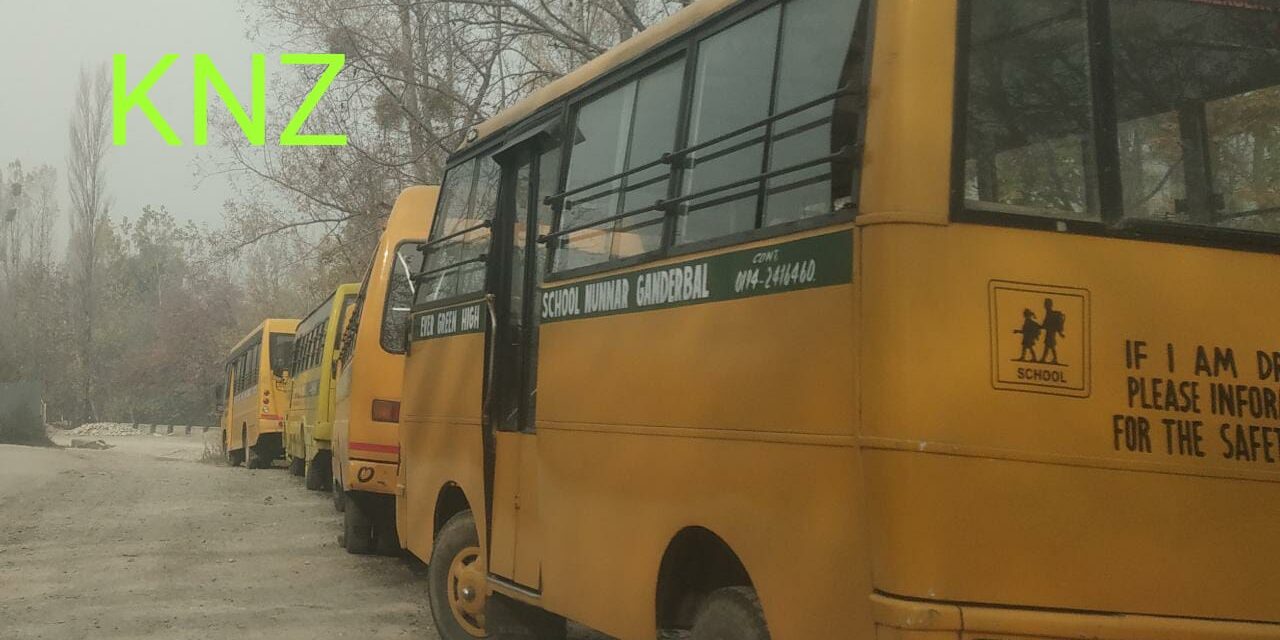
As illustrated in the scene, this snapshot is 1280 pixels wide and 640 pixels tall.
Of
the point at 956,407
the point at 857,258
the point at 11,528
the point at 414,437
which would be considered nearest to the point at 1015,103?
the point at 857,258

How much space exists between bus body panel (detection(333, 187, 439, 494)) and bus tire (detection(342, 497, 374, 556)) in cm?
34

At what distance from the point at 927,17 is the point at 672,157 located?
4.70ft

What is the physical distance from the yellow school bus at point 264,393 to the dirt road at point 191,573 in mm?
9098

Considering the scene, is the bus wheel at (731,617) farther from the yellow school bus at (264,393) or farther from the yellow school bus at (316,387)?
the yellow school bus at (264,393)

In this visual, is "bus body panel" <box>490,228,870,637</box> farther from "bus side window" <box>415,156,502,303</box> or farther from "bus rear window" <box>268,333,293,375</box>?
"bus rear window" <box>268,333,293,375</box>

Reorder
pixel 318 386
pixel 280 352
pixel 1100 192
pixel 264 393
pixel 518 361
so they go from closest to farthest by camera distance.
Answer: pixel 1100 192 < pixel 518 361 < pixel 318 386 < pixel 280 352 < pixel 264 393

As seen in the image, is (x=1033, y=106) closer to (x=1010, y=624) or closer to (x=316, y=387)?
(x=1010, y=624)

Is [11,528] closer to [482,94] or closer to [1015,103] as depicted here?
[482,94]

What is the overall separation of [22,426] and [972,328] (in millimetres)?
56008

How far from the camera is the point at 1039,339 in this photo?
383cm

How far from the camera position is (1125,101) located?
4.16 m

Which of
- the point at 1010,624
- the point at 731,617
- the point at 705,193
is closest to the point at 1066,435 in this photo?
the point at 1010,624

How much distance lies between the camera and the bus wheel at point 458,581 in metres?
7.43

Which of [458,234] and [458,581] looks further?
[458,234]
